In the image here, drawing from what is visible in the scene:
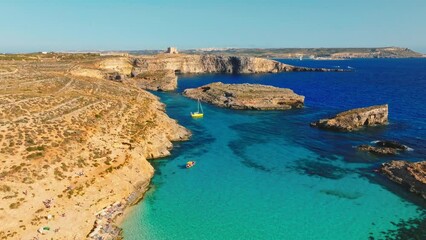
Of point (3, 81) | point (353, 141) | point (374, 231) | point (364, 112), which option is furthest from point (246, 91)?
point (374, 231)

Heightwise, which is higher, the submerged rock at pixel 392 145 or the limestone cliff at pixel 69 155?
the limestone cliff at pixel 69 155

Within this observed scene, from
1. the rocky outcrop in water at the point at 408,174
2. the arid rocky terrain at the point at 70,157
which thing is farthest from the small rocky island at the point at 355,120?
the arid rocky terrain at the point at 70,157

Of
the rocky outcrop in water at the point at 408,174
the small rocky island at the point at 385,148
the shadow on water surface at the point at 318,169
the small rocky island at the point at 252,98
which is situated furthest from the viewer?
the small rocky island at the point at 252,98

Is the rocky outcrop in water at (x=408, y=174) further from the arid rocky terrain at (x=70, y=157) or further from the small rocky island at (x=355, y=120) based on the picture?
the arid rocky terrain at (x=70, y=157)

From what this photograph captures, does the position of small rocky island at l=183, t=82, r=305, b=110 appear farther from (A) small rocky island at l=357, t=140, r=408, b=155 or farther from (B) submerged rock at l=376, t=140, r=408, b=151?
(A) small rocky island at l=357, t=140, r=408, b=155

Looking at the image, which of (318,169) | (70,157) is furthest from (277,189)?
(70,157)

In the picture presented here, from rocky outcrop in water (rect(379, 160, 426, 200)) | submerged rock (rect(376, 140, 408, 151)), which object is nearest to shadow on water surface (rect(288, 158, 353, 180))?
rocky outcrop in water (rect(379, 160, 426, 200))

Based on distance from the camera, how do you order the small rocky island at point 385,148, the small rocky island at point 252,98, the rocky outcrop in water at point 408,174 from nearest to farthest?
the rocky outcrop in water at point 408,174
the small rocky island at point 385,148
the small rocky island at point 252,98
